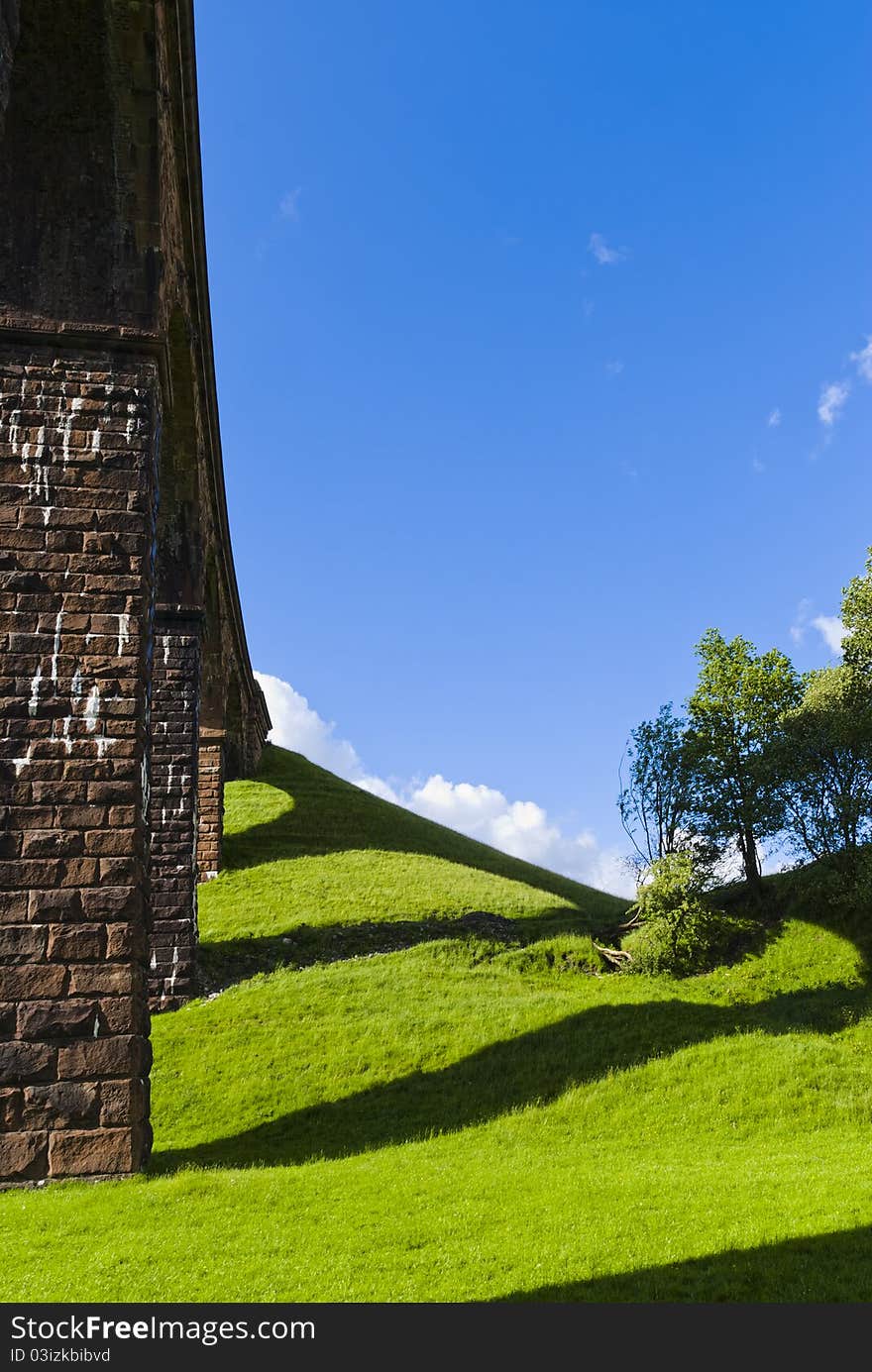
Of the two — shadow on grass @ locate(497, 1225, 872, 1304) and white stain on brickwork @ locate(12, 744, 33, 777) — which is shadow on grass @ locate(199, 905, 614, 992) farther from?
shadow on grass @ locate(497, 1225, 872, 1304)

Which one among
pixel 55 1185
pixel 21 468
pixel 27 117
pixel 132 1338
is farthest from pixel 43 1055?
pixel 27 117

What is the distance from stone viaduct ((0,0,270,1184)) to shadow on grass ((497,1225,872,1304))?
443 cm

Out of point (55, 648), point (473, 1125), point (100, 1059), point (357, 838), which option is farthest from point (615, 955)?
point (357, 838)

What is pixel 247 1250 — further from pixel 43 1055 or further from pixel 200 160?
pixel 200 160

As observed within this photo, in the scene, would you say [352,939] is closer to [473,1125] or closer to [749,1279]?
[473,1125]

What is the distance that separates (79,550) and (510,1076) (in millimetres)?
9084

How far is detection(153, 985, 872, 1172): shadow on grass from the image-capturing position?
10492 mm

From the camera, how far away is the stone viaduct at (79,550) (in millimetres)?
8062

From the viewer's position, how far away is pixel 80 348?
980 cm

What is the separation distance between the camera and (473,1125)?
1096cm

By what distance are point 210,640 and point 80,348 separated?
53.6ft

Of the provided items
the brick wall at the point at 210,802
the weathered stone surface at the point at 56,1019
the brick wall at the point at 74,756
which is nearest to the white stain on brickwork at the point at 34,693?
the brick wall at the point at 74,756

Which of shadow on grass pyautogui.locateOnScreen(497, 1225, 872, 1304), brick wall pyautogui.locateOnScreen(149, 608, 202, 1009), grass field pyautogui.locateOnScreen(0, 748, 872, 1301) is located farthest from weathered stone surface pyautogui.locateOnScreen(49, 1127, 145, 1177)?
brick wall pyautogui.locateOnScreen(149, 608, 202, 1009)

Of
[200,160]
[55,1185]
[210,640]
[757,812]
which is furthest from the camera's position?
[210,640]
